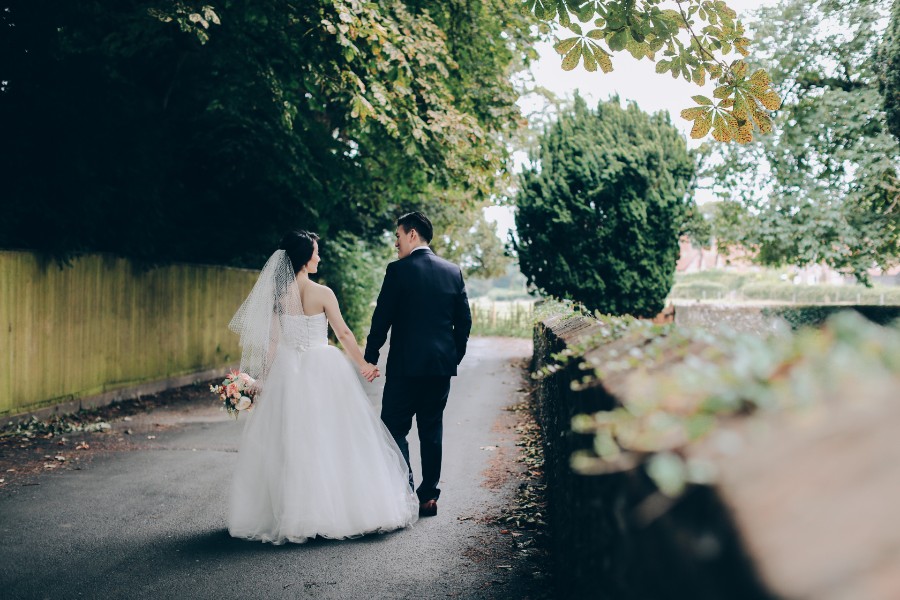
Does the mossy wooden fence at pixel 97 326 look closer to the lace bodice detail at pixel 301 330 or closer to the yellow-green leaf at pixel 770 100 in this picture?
the lace bodice detail at pixel 301 330

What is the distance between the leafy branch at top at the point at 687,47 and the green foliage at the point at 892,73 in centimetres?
1858

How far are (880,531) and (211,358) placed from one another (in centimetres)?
1660

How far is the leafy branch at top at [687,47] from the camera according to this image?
19.4 feet

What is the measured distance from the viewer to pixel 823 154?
26.8m

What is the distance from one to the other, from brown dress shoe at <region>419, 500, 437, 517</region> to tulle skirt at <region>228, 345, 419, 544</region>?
0.13 meters

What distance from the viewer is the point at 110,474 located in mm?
7777

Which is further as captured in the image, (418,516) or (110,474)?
(110,474)

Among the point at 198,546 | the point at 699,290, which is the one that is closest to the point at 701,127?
the point at 198,546

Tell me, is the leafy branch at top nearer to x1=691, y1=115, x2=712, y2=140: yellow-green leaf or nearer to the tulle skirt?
x1=691, y1=115, x2=712, y2=140: yellow-green leaf

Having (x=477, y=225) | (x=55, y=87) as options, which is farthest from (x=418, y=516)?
(x=477, y=225)

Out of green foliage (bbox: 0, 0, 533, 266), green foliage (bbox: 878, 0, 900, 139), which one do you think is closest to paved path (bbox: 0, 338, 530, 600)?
green foliage (bbox: 0, 0, 533, 266)

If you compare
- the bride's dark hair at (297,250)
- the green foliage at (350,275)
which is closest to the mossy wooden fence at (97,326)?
the green foliage at (350,275)

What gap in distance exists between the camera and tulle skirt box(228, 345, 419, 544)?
5.52 m

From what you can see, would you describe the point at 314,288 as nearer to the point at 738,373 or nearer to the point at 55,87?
the point at 738,373
